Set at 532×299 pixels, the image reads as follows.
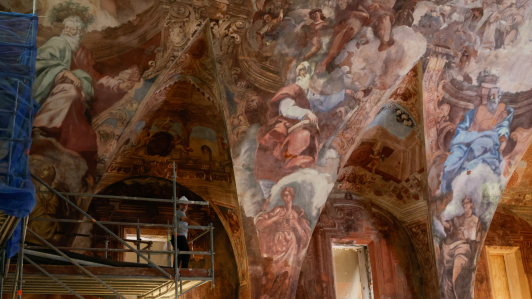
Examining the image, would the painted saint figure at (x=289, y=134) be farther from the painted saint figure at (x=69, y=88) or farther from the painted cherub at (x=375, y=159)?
the painted saint figure at (x=69, y=88)

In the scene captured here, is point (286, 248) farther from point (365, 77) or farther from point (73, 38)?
point (73, 38)

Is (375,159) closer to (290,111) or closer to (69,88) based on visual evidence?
(290,111)

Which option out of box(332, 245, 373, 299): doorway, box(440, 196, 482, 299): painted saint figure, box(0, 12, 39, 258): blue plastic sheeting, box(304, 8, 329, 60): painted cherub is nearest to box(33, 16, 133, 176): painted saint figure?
box(0, 12, 39, 258): blue plastic sheeting

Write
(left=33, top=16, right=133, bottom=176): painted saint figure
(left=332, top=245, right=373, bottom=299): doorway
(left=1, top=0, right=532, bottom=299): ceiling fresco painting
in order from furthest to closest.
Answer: (left=332, top=245, right=373, bottom=299): doorway, (left=1, top=0, right=532, bottom=299): ceiling fresco painting, (left=33, top=16, right=133, bottom=176): painted saint figure

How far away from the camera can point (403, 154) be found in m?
12.5

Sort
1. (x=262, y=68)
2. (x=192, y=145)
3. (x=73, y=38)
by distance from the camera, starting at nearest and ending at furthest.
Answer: (x=73, y=38), (x=262, y=68), (x=192, y=145)

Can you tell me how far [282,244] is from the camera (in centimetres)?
1051

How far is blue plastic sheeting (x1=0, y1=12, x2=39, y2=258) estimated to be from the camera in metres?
5.38

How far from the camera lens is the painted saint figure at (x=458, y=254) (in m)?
12.2

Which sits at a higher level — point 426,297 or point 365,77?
point 365,77

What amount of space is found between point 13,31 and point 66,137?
96.6 inches

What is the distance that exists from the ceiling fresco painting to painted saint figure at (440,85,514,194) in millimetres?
29

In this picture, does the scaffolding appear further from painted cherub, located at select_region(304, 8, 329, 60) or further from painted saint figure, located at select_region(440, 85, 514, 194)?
painted saint figure, located at select_region(440, 85, 514, 194)

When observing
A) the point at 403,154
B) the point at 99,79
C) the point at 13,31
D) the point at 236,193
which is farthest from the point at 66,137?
the point at 403,154
